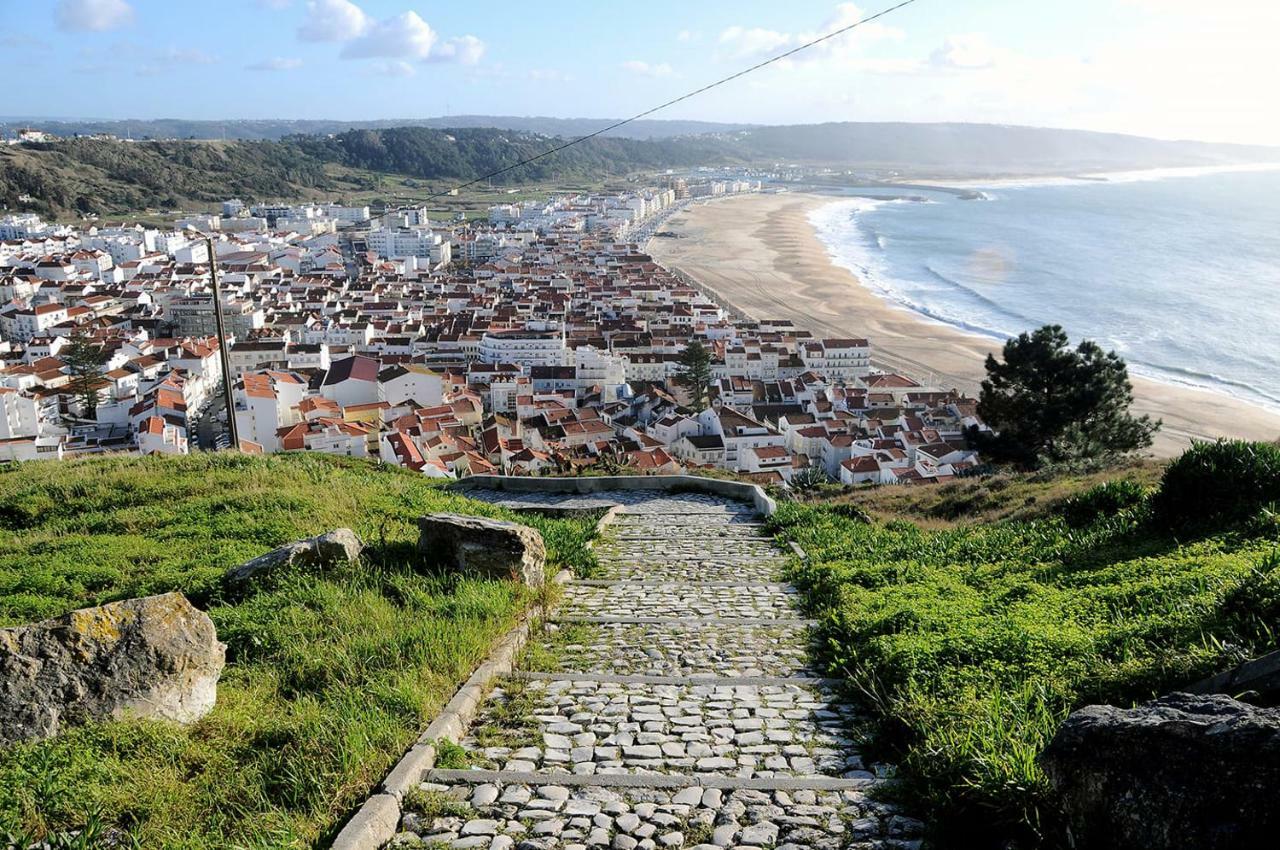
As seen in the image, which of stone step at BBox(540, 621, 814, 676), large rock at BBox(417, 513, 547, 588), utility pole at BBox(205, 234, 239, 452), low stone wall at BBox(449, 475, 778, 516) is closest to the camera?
stone step at BBox(540, 621, 814, 676)

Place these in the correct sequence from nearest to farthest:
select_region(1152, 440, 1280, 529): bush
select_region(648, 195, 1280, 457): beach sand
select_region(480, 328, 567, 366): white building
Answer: select_region(1152, 440, 1280, 529): bush, select_region(648, 195, 1280, 457): beach sand, select_region(480, 328, 567, 366): white building

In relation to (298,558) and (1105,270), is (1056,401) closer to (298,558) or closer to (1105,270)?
(298,558)

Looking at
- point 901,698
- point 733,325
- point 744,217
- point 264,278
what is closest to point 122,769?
point 901,698

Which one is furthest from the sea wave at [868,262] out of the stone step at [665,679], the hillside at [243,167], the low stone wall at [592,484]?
the hillside at [243,167]

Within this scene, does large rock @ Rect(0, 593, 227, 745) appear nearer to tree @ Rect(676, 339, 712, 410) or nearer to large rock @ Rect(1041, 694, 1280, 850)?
large rock @ Rect(1041, 694, 1280, 850)

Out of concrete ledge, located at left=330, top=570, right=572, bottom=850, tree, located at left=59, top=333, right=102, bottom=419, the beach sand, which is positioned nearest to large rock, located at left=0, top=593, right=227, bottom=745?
concrete ledge, located at left=330, top=570, right=572, bottom=850
